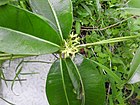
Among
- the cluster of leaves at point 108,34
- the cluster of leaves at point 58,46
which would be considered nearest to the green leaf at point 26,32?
the cluster of leaves at point 58,46

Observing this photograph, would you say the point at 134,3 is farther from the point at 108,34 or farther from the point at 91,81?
the point at 108,34

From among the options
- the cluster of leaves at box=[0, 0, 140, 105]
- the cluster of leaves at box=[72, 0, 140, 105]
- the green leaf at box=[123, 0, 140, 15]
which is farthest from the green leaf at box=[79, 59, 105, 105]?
the cluster of leaves at box=[72, 0, 140, 105]

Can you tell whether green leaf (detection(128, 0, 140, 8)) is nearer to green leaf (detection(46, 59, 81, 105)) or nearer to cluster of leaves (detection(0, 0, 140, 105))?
cluster of leaves (detection(0, 0, 140, 105))

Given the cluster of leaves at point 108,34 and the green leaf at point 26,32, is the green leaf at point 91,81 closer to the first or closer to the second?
the green leaf at point 26,32

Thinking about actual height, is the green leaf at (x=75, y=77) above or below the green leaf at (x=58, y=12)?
below

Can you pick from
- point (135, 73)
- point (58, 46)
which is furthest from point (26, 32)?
point (135, 73)

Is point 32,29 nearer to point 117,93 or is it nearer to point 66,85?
point 66,85
